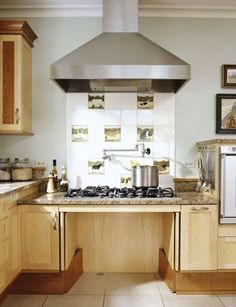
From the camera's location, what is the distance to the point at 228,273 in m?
2.45

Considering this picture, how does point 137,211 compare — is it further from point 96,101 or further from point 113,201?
point 96,101

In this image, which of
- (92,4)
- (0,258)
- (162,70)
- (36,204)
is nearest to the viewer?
(0,258)

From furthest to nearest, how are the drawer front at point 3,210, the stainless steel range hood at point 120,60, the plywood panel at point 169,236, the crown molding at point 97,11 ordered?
the crown molding at point 97,11
the plywood panel at point 169,236
the stainless steel range hood at point 120,60
the drawer front at point 3,210

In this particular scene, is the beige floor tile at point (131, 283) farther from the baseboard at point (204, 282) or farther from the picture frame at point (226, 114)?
the picture frame at point (226, 114)

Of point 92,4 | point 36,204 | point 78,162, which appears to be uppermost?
point 92,4

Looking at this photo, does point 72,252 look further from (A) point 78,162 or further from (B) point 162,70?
(B) point 162,70

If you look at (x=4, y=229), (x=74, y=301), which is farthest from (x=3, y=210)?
(x=74, y=301)

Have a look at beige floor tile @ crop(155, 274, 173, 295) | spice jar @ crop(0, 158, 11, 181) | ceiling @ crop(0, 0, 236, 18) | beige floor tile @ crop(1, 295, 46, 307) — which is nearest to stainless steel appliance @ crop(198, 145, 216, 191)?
beige floor tile @ crop(155, 274, 173, 295)

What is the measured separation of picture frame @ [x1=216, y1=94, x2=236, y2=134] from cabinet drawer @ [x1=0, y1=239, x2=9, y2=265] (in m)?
2.06

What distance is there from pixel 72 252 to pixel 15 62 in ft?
5.53

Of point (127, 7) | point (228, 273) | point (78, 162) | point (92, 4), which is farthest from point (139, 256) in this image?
point (92, 4)

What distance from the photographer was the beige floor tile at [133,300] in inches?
90.4

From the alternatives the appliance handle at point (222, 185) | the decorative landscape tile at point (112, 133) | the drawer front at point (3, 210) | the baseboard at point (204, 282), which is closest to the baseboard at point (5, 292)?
the drawer front at point (3, 210)

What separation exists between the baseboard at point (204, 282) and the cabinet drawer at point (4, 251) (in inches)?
49.1
